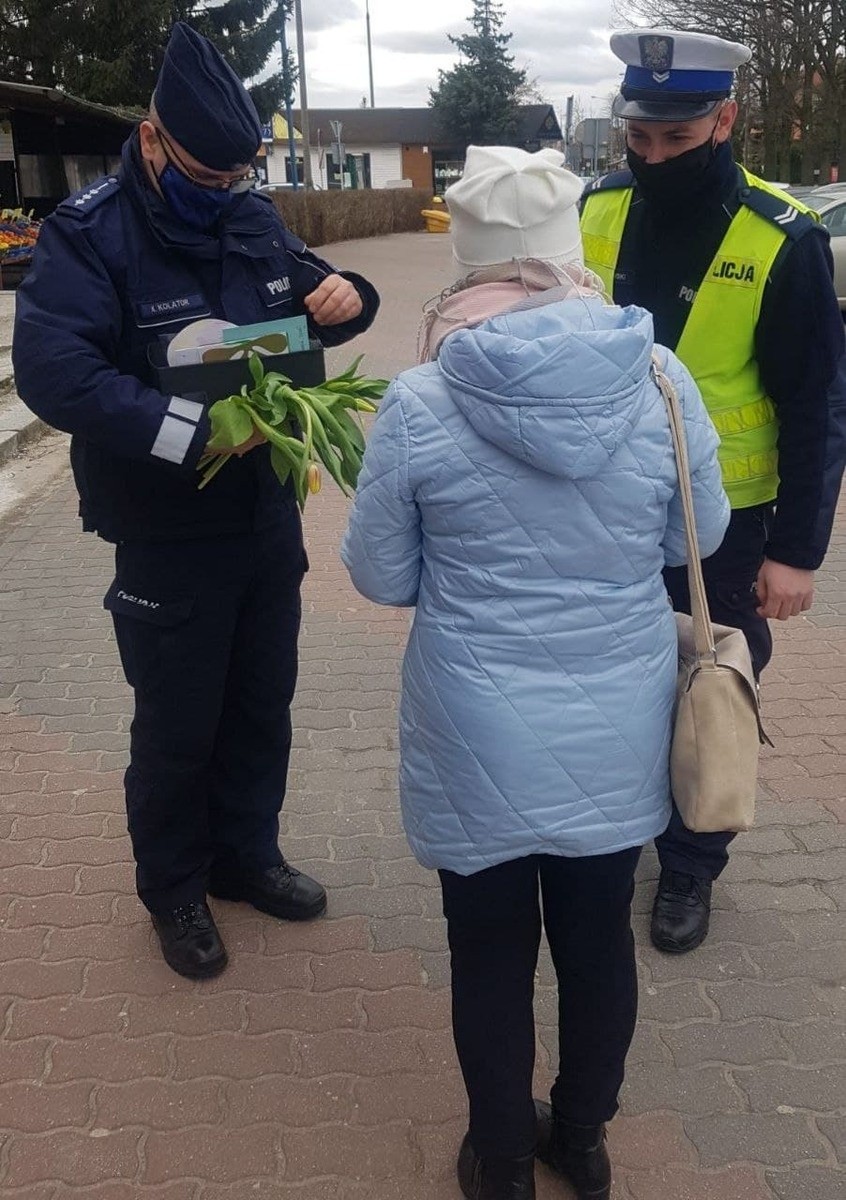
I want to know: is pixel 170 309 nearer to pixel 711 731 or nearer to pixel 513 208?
pixel 513 208

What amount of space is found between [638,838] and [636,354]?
0.82 meters

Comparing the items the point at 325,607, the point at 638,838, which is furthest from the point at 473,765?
the point at 325,607

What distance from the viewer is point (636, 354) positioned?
1631 mm

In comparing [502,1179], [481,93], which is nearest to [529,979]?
[502,1179]

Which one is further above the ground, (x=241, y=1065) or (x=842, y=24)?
(x=842, y=24)

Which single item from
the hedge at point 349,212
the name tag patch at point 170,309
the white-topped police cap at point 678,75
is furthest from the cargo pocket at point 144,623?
the hedge at point 349,212

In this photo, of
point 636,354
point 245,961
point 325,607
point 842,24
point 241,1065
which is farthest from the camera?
point 842,24

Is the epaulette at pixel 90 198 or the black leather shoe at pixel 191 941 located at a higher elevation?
the epaulette at pixel 90 198

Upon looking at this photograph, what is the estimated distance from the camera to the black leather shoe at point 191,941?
2.71m

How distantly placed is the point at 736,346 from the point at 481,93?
5769 centimetres

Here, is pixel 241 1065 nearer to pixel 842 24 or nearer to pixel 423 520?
pixel 423 520

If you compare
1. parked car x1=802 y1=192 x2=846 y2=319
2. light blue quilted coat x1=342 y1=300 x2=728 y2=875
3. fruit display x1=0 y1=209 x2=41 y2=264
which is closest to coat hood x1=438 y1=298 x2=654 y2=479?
light blue quilted coat x1=342 y1=300 x2=728 y2=875

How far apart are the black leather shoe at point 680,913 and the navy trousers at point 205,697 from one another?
1.05 meters

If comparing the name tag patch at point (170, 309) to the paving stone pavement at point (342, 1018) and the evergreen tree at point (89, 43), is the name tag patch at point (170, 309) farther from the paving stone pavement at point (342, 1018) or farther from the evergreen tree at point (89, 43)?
the evergreen tree at point (89, 43)
